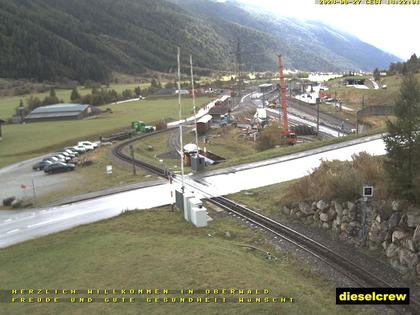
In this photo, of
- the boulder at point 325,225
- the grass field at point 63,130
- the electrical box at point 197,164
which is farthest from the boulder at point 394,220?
the grass field at point 63,130

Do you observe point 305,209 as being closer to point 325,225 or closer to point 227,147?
point 325,225

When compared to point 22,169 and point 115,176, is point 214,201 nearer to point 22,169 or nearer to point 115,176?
point 115,176

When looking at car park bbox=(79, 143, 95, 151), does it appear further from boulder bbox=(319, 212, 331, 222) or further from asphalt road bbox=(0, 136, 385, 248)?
boulder bbox=(319, 212, 331, 222)

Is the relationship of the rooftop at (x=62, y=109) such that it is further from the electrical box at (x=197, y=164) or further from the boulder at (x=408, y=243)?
the boulder at (x=408, y=243)

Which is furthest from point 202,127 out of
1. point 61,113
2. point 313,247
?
point 313,247

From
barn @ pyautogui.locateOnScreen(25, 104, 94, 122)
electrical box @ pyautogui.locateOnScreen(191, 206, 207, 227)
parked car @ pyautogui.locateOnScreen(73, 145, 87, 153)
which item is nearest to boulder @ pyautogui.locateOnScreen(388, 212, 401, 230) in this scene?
electrical box @ pyautogui.locateOnScreen(191, 206, 207, 227)
